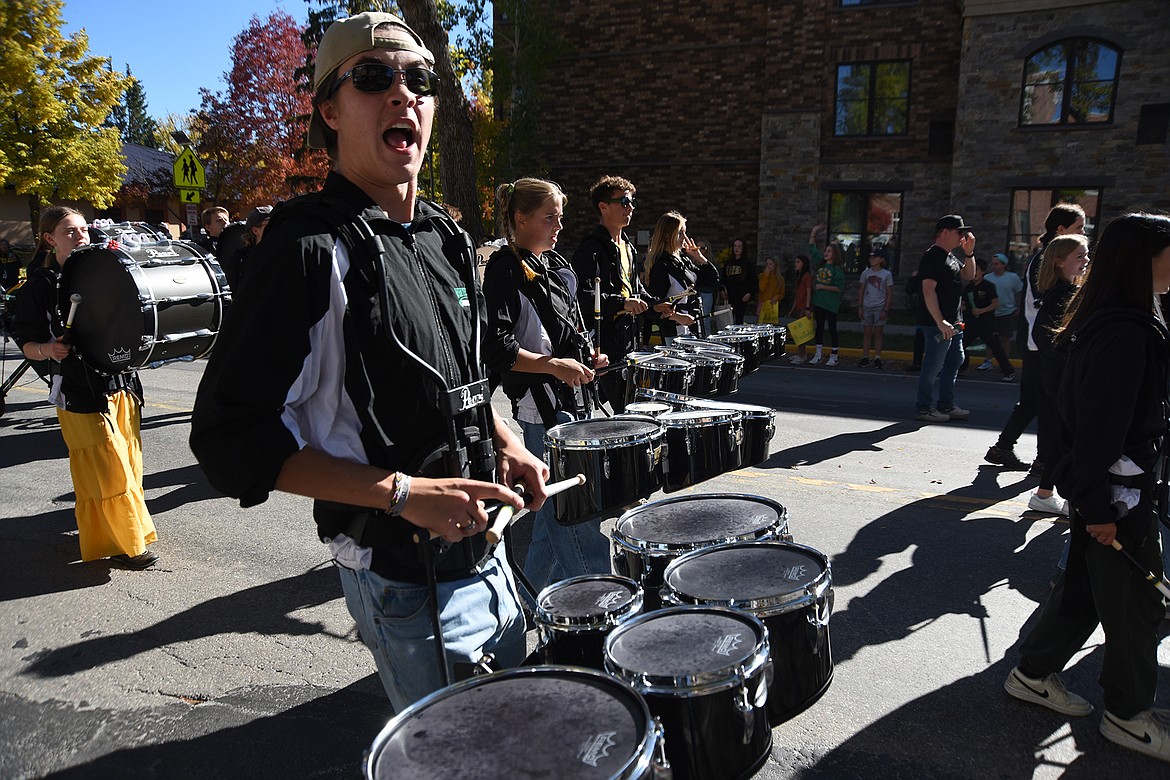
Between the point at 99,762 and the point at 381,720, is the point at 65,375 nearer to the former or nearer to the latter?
the point at 99,762

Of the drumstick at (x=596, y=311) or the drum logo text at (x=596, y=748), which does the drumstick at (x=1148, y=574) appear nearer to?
the drum logo text at (x=596, y=748)

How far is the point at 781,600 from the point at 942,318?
725 cm

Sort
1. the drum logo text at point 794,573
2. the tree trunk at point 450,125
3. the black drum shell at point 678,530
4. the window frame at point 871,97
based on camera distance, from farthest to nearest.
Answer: the window frame at point 871,97 → the tree trunk at point 450,125 → the black drum shell at point 678,530 → the drum logo text at point 794,573

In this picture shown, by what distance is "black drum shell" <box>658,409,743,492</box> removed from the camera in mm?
4094

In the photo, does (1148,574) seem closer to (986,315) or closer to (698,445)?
(698,445)

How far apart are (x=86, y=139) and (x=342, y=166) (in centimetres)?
2840

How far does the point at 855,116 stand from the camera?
19750mm

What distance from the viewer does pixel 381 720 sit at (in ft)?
12.0

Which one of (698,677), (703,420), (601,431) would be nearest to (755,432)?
(703,420)

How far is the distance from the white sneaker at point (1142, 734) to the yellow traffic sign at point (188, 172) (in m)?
16.7

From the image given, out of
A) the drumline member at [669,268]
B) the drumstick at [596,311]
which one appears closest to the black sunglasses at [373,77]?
the drumstick at [596,311]

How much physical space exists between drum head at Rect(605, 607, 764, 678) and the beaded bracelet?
2.27 feet

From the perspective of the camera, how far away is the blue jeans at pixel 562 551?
13.7ft

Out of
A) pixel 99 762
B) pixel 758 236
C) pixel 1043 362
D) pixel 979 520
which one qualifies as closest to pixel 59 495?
pixel 99 762
